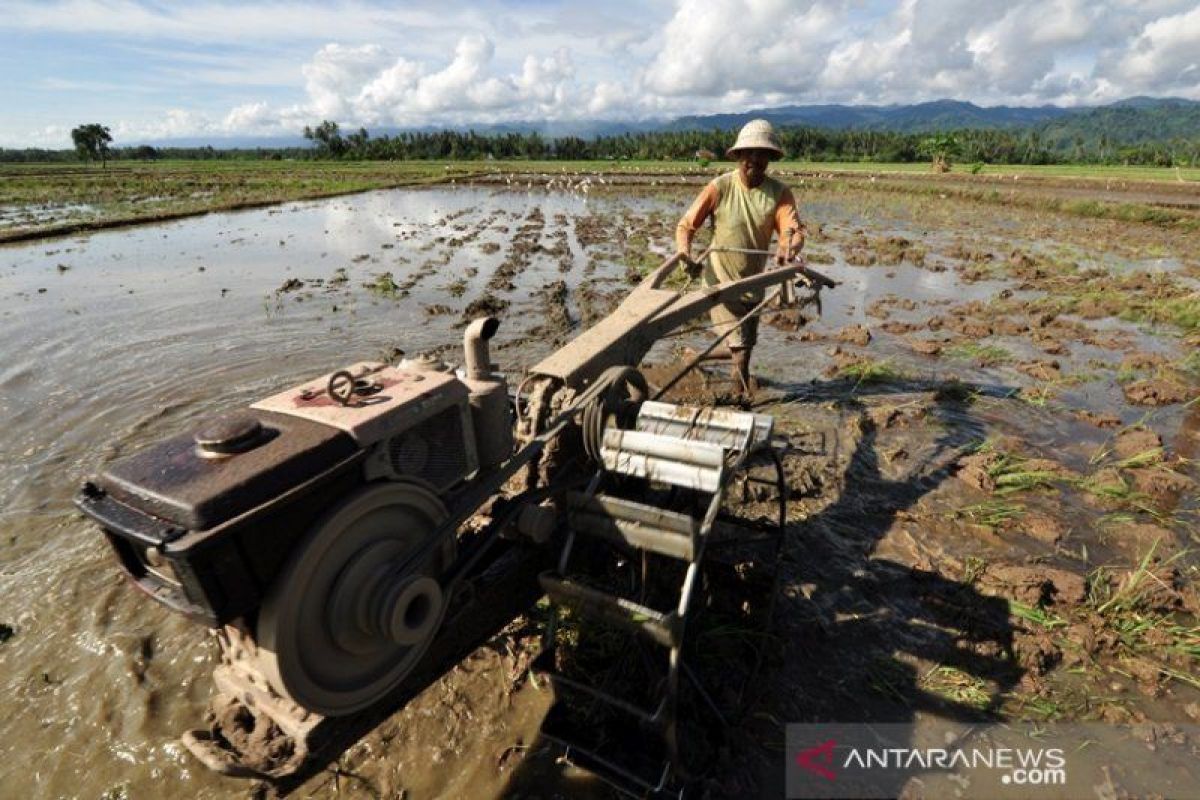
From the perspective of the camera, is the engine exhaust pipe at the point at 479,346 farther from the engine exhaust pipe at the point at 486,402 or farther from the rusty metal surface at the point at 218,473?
the rusty metal surface at the point at 218,473

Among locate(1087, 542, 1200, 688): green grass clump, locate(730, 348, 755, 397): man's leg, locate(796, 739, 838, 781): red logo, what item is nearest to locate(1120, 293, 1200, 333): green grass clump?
locate(730, 348, 755, 397): man's leg

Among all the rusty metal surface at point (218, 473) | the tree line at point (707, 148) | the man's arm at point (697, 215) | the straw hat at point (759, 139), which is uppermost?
the straw hat at point (759, 139)

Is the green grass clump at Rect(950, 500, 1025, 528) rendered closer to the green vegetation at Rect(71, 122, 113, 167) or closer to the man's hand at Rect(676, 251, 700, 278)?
the man's hand at Rect(676, 251, 700, 278)

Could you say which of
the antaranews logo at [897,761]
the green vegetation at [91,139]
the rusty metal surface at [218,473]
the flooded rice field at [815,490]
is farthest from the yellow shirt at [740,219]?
the green vegetation at [91,139]

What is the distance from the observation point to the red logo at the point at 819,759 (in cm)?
291

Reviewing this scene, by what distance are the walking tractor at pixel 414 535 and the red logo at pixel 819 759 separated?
51cm

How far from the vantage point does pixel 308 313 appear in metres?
10.3

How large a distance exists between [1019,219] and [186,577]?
1087 inches

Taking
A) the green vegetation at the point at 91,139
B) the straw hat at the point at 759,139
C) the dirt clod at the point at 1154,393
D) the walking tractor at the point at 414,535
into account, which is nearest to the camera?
the walking tractor at the point at 414,535

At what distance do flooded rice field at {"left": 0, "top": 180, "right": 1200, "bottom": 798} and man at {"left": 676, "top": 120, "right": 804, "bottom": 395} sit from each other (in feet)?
4.27

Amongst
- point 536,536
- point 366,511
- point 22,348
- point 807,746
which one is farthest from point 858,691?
point 22,348

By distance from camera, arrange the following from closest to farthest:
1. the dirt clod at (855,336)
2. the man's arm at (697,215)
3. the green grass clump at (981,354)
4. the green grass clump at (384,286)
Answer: the man's arm at (697,215) < the green grass clump at (981,354) < the dirt clod at (855,336) < the green grass clump at (384,286)

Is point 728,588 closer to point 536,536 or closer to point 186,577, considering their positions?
point 536,536

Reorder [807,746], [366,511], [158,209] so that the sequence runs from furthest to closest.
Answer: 1. [158,209]
2. [807,746]
3. [366,511]
